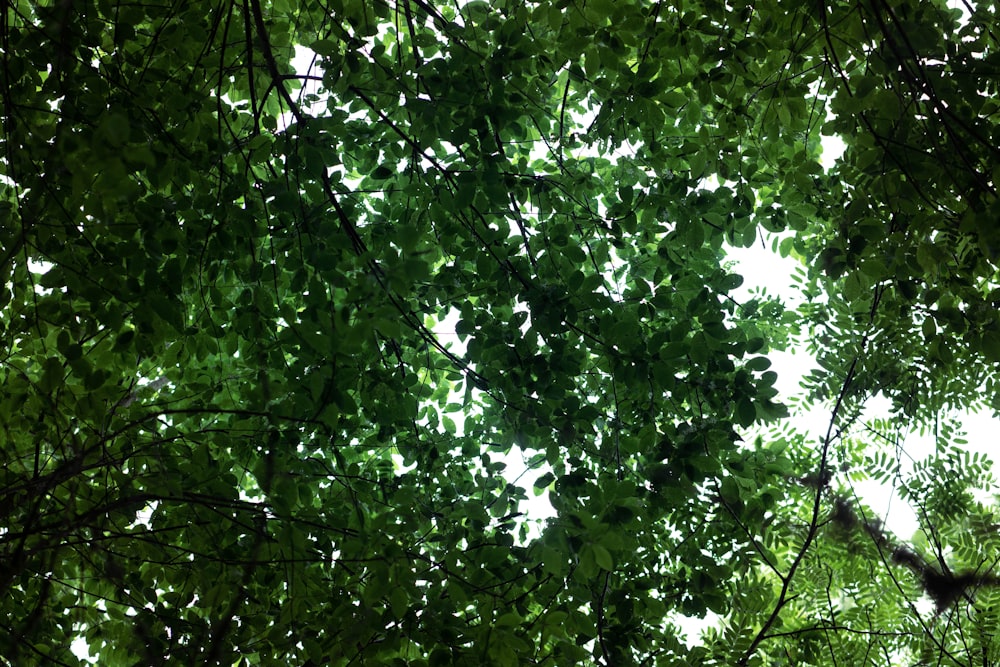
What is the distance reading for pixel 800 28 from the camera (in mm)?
2730

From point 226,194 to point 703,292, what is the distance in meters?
1.76

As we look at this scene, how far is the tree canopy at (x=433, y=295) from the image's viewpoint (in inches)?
89.5

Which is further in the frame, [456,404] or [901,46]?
[456,404]

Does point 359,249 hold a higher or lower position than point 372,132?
lower

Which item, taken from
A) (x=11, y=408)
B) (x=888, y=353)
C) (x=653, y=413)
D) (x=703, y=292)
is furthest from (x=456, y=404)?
(x=888, y=353)

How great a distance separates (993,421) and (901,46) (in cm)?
379

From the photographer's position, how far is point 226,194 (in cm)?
272

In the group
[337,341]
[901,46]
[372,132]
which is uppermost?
[372,132]

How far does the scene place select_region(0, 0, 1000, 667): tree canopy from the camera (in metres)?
2.27

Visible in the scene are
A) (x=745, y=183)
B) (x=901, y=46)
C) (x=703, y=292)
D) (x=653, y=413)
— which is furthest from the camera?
(x=745, y=183)

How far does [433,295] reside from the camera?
2.96 metres

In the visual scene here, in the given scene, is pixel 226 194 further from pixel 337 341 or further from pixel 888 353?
pixel 888 353

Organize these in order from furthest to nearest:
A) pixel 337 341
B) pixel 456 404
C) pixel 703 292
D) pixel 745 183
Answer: pixel 456 404, pixel 745 183, pixel 703 292, pixel 337 341

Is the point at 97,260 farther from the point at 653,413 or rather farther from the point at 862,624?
the point at 862,624
